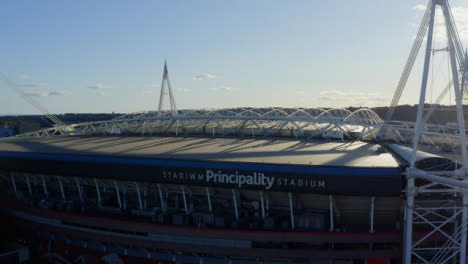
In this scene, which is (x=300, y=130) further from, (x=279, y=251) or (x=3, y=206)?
(x=3, y=206)

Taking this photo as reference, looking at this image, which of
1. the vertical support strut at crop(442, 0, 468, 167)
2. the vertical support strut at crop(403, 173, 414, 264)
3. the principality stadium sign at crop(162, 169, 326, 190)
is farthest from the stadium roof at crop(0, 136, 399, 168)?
the vertical support strut at crop(442, 0, 468, 167)

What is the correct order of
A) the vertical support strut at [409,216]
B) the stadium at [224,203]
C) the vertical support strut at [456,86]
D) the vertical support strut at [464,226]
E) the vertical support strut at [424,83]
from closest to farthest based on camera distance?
the vertical support strut at [456,86]
the vertical support strut at [424,83]
the vertical support strut at [409,216]
the vertical support strut at [464,226]
the stadium at [224,203]

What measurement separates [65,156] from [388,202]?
26.2m

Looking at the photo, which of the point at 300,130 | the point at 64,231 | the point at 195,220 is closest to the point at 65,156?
the point at 64,231

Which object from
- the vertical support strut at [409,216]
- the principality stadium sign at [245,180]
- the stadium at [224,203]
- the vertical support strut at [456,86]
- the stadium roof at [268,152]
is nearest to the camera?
the vertical support strut at [456,86]

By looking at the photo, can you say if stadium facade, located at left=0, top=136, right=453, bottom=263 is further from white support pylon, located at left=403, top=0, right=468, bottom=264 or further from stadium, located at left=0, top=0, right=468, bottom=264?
white support pylon, located at left=403, top=0, right=468, bottom=264

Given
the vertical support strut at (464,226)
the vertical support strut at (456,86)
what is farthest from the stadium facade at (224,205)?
the vertical support strut at (464,226)

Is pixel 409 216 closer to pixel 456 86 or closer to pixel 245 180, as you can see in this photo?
pixel 456 86

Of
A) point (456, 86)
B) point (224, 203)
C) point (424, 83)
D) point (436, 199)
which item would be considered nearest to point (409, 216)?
point (436, 199)

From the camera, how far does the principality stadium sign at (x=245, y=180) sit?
1016 inches

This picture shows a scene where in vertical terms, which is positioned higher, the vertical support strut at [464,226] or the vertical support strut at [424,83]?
the vertical support strut at [424,83]

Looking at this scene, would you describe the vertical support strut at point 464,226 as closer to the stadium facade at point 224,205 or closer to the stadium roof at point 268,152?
the stadium facade at point 224,205

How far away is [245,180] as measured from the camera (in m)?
26.8

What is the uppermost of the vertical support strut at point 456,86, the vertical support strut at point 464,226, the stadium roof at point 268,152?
the vertical support strut at point 456,86
